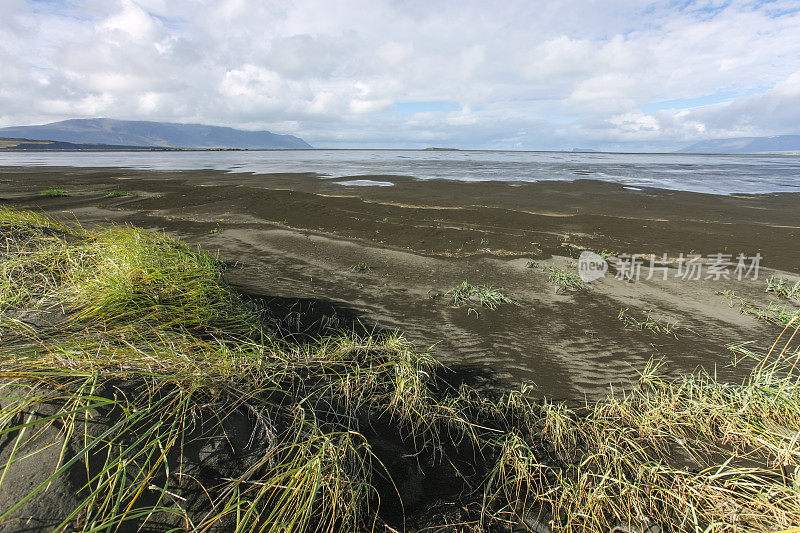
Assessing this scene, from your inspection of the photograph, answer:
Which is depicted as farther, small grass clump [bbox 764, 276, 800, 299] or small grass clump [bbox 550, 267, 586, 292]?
small grass clump [bbox 550, 267, 586, 292]

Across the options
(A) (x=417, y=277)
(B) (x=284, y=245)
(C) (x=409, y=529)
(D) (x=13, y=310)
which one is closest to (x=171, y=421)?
(C) (x=409, y=529)

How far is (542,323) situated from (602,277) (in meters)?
2.83

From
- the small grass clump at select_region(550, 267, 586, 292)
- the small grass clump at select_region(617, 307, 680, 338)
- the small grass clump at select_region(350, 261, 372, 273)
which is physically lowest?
the small grass clump at select_region(617, 307, 680, 338)

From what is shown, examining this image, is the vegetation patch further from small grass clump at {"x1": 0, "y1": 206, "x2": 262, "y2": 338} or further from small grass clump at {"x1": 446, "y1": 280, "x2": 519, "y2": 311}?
small grass clump at {"x1": 446, "y1": 280, "x2": 519, "y2": 311}

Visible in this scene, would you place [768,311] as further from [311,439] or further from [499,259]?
[311,439]

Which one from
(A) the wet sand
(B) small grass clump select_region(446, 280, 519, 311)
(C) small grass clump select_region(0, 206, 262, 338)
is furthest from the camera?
(B) small grass clump select_region(446, 280, 519, 311)

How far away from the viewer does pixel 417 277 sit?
700 centimetres

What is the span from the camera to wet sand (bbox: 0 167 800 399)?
4492mm

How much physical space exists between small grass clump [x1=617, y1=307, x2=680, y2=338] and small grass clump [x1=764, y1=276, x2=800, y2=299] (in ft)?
9.57

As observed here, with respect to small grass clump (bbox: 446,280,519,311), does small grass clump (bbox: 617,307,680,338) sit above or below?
below

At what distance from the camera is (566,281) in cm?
674

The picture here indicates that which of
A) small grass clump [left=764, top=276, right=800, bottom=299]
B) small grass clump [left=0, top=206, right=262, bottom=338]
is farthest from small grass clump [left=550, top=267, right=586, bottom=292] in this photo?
small grass clump [left=0, top=206, right=262, bottom=338]

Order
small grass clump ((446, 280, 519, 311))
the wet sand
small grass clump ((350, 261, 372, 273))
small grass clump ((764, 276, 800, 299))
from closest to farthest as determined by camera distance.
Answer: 1. the wet sand
2. small grass clump ((446, 280, 519, 311))
3. small grass clump ((764, 276, 800, 299))
4. small grass clump ((350, 261, 372, 273))

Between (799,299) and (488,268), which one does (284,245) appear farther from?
(799,299)
